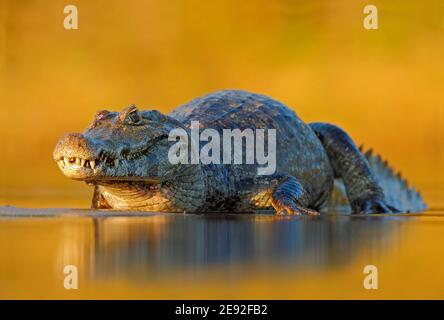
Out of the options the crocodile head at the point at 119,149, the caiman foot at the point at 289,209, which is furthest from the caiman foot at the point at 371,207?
the crocodile head at the point at 119,149

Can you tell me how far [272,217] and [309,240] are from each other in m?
2.08

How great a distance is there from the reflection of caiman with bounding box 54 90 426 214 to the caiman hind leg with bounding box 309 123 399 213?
1 centimetres

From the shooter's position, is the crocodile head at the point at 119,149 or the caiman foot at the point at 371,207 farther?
the caiman foot at the point at 371,207

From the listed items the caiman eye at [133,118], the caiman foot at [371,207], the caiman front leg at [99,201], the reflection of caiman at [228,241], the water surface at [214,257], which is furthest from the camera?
the caiman foot at [371,207]

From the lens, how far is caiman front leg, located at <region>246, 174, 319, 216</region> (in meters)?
8.13

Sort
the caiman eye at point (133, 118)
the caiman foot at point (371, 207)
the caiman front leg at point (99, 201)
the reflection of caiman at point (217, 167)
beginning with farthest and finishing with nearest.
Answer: the caiman foot at point (371, 207)
the caiman front leg at point (99, 201)
the caiman eye at point (133, 118)
the reflection of caiman at point (217, 167)

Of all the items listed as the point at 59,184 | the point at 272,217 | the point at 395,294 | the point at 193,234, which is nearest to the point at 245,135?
the point at 272,217

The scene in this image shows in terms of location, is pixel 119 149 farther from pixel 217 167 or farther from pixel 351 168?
pixel 351 168

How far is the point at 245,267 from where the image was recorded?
14.2ft

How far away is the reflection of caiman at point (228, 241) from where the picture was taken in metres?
4.51

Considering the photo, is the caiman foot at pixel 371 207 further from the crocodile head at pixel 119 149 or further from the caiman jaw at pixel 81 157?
the caiman jaw at pixel 81 157

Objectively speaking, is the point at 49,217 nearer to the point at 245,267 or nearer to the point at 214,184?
the point at 214,184

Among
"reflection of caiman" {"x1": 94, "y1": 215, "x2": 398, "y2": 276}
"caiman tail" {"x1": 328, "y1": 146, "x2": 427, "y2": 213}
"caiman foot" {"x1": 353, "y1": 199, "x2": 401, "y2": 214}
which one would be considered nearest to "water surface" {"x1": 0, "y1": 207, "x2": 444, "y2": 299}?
"reflection of caiman" {"x1": 94, "y1": 215, "x2": 398, "y2": 276}

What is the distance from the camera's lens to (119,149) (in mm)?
7422
